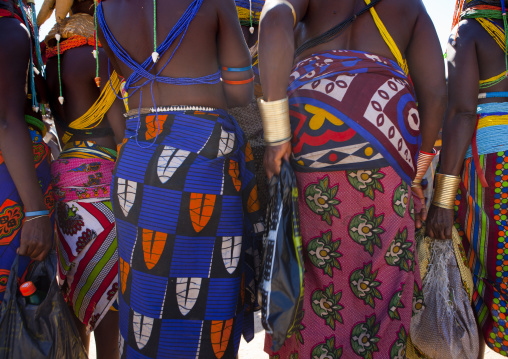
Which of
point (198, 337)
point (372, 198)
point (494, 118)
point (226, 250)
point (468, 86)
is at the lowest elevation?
point (198, 337)

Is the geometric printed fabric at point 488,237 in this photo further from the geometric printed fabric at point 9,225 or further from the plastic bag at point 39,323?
the geometric printed fabric at point 9,225

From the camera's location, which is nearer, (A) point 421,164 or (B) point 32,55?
(A) point 421,164

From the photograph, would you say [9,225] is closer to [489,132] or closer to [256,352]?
[256,352]

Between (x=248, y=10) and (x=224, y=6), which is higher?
(x=248, y=10)

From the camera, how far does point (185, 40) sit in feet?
5.78

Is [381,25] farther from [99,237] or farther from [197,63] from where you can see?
[99,237]

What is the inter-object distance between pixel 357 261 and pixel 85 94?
1.74 meters

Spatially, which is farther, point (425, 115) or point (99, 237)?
point (99, 237)

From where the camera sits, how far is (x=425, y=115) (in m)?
1.96

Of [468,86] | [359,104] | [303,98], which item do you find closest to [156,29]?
[303,98]

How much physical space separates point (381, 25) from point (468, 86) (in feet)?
2.70

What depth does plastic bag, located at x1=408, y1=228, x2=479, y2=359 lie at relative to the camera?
7.20ft

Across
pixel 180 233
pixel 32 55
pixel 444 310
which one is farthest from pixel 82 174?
pixel 444 310

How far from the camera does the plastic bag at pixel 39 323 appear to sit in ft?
6.41
